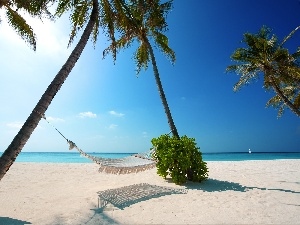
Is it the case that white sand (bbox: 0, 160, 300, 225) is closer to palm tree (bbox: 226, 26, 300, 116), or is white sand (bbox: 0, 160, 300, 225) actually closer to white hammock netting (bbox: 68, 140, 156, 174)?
white hammock netting (bbox: 68, 140, 156, 174)

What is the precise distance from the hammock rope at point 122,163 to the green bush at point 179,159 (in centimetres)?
60

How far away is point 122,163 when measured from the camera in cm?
630

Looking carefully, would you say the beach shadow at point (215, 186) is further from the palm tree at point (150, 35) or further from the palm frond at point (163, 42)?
the palm frond at point (163, 42)

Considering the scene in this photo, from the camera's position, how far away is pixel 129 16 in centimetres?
724

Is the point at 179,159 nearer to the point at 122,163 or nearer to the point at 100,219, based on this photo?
the point at 122,163

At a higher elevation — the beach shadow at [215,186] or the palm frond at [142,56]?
the palm frond at [142,56]

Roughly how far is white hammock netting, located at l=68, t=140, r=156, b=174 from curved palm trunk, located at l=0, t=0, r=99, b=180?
1.28 metres

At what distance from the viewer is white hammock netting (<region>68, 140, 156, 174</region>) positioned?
18.7ft

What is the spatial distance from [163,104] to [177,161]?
200 centimetres

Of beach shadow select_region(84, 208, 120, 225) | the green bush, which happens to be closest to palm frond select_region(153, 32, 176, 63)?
the green bush

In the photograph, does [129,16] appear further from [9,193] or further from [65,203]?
[9,193]

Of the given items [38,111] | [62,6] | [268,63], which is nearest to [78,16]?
[62,6]

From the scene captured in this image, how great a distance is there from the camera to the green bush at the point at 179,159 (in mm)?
7457

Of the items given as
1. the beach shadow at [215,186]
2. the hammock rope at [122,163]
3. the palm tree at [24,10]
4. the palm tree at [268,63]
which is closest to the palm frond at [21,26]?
the palm tree at [24,10]
